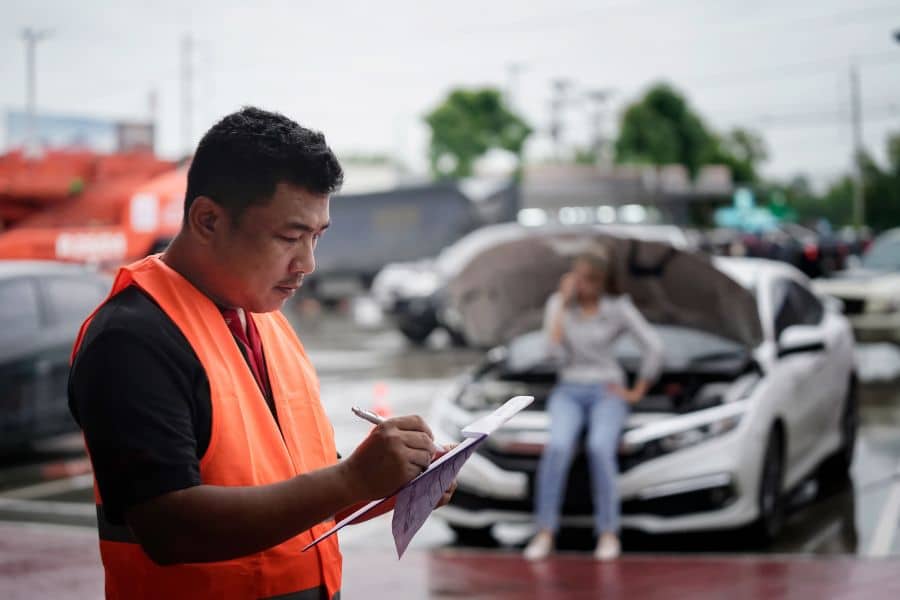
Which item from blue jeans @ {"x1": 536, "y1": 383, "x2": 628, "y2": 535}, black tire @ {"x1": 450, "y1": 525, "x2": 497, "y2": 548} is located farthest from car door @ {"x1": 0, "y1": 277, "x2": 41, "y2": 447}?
blue jeans @ {"x1": 536, "y1": 383, "x2": 628, "y2": 535}

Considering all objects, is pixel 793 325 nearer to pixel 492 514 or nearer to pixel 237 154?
pixel 492 514

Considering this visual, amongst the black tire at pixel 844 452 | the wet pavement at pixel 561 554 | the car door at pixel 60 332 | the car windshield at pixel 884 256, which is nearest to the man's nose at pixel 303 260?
the wet pavement at pixel 561 554

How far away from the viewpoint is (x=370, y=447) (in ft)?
5.95

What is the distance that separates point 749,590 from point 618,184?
62.9 meters

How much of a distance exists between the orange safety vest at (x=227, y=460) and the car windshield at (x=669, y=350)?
536 centimetres

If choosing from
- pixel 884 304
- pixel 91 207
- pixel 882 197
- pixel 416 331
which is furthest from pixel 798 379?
pixel 882 197

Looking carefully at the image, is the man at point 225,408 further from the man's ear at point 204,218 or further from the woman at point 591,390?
the woman at point 591,390

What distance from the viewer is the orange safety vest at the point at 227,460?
1.87 meters

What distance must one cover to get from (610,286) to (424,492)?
5.50m

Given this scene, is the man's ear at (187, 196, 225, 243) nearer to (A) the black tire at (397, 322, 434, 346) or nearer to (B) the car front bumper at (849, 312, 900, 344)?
(B) the car front bumper at (849, 312, 900, 344)

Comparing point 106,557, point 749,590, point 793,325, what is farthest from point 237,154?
point 793,325

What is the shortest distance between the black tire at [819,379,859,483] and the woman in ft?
6.63

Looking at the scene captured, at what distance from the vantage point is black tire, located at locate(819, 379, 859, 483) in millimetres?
8641

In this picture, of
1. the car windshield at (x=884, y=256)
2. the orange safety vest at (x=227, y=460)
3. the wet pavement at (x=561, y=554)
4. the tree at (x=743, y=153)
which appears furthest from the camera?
the tree at (x=743, y=153)
